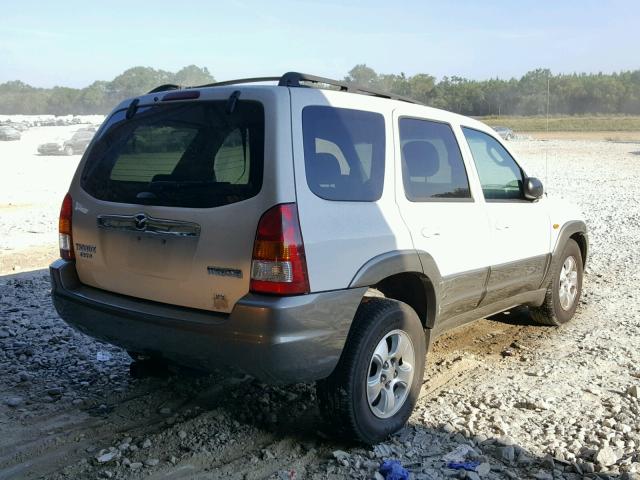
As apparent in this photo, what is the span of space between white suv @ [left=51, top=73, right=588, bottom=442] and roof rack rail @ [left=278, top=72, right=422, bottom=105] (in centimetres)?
1

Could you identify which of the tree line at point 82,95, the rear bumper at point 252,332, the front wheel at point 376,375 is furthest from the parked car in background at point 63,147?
the tree line at point 82,95

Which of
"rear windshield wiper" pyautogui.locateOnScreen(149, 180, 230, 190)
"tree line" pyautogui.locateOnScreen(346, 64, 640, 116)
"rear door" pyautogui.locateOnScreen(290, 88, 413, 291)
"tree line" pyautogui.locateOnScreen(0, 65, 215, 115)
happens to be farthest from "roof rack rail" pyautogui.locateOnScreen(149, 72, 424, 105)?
"tree line" pyautogui.locateOnScreen(0, 65, 215, 115)

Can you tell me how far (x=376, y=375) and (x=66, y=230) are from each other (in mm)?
2033

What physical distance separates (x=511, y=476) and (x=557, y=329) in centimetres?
282

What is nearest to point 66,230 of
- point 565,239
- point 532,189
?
point 532,189

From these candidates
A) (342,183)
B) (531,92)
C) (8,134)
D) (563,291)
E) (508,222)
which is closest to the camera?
(342,183)

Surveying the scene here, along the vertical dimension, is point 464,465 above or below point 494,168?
below

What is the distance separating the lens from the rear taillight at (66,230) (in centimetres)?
382

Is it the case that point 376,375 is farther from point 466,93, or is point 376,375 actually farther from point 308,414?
point 466,93

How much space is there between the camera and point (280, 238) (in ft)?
9.91

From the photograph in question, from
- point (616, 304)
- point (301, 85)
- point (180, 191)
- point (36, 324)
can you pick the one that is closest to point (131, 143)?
point (180, 191)

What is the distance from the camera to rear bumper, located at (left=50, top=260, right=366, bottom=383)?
9.93ft

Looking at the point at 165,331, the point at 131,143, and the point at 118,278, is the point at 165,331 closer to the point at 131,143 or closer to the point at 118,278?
the point at 118,278

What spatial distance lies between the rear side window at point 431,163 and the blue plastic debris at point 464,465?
1.50 metres
